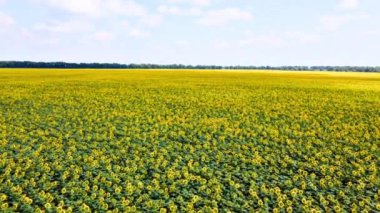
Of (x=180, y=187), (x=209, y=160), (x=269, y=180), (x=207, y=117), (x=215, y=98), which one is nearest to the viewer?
(x=180, y=187)

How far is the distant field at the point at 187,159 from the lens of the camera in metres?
12.9

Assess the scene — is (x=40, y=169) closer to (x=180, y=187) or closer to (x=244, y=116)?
(x=180, y=187)

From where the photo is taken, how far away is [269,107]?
31.7m

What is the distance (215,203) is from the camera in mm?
12633

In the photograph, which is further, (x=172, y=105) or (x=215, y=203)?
(x=172, y=105)

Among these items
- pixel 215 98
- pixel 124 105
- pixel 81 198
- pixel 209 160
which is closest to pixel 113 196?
pixel 81 198

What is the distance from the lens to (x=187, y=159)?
17094 mm

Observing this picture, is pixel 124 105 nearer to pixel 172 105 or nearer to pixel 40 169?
pixel 172 105

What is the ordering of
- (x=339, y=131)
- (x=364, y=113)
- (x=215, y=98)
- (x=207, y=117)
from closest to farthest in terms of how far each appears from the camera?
(x=339, y=131), (x=207, y=117), (x=364, y=113), (x=215, y=98)

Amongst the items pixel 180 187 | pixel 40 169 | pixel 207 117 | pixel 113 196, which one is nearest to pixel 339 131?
pixel 207 117

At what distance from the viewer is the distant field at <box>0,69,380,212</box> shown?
12.9 meters

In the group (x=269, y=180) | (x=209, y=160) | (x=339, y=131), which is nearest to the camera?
(x=269, y=180)

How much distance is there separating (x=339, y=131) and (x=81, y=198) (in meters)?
16.6

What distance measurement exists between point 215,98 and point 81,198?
26.2 m
